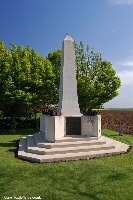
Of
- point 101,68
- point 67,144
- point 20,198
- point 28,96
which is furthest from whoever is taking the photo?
point 101,68

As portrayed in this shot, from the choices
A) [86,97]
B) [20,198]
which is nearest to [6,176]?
[20,198]

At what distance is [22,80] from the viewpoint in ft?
88.4

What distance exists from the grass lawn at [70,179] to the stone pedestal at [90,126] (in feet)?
13.4

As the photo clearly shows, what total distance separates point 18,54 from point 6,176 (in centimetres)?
2118

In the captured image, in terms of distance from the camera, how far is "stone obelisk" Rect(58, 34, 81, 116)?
1814 centimetres

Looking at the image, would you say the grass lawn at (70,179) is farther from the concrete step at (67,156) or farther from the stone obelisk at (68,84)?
the stone obelisk at (68,84)

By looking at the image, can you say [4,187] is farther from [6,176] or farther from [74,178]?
[74,178]

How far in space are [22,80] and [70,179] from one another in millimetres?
18656

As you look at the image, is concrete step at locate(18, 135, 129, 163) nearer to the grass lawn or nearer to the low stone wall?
the grass lawn

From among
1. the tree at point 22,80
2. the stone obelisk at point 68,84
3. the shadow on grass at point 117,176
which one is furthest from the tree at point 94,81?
the shadow on grass at point 117,176

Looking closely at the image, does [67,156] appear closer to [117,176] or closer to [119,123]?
[117,176]

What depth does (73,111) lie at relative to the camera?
18.2 metres

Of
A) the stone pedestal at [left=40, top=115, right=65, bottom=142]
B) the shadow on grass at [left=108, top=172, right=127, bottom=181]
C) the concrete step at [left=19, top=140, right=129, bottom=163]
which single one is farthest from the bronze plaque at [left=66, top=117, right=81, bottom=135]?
the shadow on grass at [left=108, top=172, right=127, bottom=181]

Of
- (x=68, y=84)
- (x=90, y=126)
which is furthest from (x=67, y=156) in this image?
(x=68, y=84)
